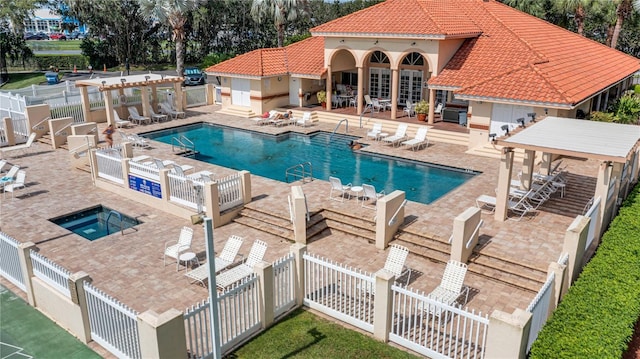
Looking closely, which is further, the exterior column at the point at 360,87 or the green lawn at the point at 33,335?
the exterior column at the point at 360,87

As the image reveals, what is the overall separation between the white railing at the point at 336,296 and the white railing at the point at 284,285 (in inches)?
11.5

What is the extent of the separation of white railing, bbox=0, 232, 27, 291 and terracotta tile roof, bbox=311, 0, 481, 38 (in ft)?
66.0

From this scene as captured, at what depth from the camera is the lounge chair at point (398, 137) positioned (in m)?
23.7

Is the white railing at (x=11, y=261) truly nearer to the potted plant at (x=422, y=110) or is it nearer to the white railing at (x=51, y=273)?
the white railing at (x=51, y=273)

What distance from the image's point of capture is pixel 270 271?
997cm

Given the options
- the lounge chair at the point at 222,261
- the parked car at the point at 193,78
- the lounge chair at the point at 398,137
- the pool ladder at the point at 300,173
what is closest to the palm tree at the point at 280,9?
the parked car at the point at 193,78

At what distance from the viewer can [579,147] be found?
508 inches

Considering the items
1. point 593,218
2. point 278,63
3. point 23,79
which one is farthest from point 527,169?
point 23,79

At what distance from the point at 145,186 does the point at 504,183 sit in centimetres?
1159

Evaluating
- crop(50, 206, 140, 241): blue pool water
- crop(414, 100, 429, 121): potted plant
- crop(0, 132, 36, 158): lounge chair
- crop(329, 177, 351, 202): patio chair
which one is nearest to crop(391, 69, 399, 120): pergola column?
crop(414, 100, 429, 121): potted plant

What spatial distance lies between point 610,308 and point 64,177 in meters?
19.2

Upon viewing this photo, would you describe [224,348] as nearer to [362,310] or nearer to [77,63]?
[362,310]

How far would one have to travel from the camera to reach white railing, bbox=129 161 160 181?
54.6ft

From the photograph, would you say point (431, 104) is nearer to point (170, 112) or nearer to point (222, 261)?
point (170, 112)
